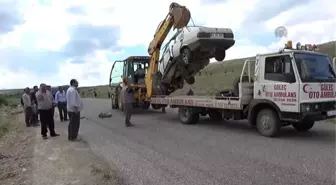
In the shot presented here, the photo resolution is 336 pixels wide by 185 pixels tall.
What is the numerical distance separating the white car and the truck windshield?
3535mm

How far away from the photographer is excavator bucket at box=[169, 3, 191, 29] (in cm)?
1315

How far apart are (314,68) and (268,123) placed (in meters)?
1.78

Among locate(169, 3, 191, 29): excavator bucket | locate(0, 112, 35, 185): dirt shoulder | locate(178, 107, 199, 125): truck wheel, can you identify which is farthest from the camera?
locate(169, 3, 191, 29): excavator bucket

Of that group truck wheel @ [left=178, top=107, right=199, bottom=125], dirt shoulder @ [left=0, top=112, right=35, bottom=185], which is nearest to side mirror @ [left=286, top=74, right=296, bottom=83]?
truck wheel @ [left=178, top=107, right=199, bottom=125]

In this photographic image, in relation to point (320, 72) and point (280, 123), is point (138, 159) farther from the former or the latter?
point (320, 72)

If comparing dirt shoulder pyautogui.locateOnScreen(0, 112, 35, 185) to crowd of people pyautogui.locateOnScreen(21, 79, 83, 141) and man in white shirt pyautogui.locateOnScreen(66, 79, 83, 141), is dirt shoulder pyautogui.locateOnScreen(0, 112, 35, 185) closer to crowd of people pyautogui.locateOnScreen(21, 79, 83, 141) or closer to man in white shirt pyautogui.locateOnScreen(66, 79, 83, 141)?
crowd of people pyautogui.locateOnScreen(21, 79, 83, 141)

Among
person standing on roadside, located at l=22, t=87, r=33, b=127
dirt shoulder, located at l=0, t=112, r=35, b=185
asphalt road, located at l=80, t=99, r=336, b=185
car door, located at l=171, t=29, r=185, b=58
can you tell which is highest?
car door, located at l=171, t=29, r=185, b=58

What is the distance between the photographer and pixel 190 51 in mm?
12047

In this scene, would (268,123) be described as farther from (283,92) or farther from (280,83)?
(280,83)

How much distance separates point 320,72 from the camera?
27.6 ft

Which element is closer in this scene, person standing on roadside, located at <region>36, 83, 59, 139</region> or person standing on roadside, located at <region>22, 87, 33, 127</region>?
person standing on roadside, located at <region>36, 83, 59, 139</region>

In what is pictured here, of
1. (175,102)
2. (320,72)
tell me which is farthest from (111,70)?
(320,72)

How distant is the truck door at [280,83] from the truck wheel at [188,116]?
10.4 feet

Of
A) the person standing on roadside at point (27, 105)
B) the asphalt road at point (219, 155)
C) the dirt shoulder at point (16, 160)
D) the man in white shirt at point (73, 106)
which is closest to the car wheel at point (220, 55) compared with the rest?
the asphalt road at point (219, 155)
